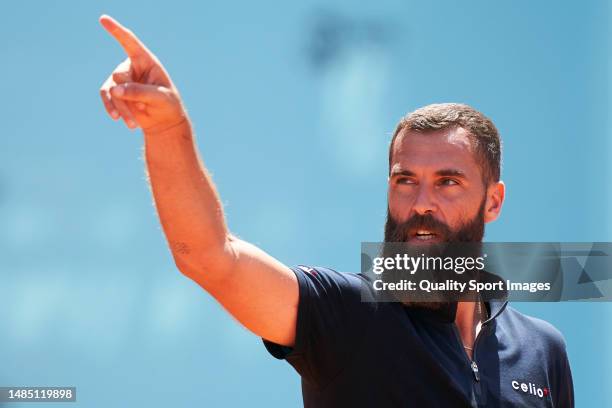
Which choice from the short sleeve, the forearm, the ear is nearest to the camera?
the forearm

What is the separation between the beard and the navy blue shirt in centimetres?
3

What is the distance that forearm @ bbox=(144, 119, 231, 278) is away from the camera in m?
2.23

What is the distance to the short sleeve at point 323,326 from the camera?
8.37 ft

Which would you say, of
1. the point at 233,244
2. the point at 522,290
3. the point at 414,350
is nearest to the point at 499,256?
the point at 522,290

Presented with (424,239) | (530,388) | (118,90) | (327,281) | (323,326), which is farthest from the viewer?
(424,239)

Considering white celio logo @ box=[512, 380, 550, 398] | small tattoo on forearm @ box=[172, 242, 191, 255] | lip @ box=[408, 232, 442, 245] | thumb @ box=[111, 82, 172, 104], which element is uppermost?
thumb @ box=[111, 82, 172, 104]

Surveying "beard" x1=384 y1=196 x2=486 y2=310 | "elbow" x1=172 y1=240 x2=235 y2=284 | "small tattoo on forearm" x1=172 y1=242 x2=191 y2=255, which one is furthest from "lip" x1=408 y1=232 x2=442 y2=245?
"small tattoo on forearm" x1=172 y1=242 x2=191 y2=255

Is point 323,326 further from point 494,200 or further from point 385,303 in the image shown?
point 494,200

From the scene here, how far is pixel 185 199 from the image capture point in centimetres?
225

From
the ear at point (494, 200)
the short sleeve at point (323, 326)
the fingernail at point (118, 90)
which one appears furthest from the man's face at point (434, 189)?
the fingernail at point (118, 90)

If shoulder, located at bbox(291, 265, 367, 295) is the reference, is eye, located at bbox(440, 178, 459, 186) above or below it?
above

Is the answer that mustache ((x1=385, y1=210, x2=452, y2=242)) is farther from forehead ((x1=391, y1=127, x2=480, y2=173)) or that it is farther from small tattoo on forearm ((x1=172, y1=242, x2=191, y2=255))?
small tattoo on forearm ((x1=172, y1=242, x2=191, y2=255))

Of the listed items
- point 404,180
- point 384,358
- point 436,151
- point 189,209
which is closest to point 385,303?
point 384,358

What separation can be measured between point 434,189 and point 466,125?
1.08ft
